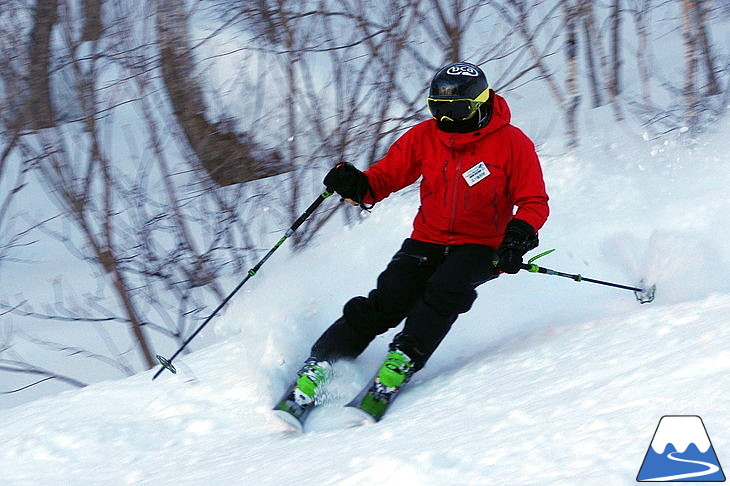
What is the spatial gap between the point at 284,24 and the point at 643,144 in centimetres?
314

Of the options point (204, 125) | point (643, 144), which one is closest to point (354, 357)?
point (643, 144)

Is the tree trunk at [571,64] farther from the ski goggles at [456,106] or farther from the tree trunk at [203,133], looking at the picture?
the ski goggles at [456,106]

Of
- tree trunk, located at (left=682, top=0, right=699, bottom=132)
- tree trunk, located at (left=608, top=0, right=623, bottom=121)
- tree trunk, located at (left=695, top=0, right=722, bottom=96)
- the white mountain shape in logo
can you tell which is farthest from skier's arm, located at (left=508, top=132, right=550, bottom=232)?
tree trunk, located at (left=695, top=0, right=722, bottom=96)

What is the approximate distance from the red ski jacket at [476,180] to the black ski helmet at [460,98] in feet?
0.15

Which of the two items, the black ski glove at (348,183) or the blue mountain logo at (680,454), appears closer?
the blue mountain logo at (680,454)

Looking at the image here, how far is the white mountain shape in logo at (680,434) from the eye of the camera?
1.88 meters

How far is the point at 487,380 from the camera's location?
309 cm

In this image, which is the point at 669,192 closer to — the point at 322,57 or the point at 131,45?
the point at 131,45

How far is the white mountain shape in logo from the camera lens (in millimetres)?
1883

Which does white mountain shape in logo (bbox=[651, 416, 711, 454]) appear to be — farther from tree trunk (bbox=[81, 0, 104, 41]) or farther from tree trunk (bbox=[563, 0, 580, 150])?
tree trunk (bbox=[81, 0, 104, 41])

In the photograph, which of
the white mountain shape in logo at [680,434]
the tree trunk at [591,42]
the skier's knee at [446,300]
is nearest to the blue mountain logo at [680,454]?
the white mountain shape in logo at [680,434]

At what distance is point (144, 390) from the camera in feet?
12.8

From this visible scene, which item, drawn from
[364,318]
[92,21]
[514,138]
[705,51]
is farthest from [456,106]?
[705,51]

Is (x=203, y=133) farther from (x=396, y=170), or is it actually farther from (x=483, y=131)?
(x=483, y=131)
